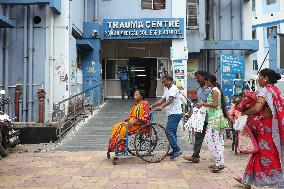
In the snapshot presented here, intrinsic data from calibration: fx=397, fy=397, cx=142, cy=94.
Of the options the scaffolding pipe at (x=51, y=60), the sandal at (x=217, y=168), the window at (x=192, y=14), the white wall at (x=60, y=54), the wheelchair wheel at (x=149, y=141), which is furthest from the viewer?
the window at (x=192, y=14)

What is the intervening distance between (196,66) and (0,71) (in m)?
11.0

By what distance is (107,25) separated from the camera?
18672mm

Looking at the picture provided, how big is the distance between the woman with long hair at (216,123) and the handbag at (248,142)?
1172 millimetres

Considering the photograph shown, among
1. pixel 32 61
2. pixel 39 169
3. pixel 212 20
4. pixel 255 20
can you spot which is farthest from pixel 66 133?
pixel 255 20

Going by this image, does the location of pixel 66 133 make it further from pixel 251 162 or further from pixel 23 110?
pixel 251 162

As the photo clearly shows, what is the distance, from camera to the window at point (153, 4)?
19375 mm

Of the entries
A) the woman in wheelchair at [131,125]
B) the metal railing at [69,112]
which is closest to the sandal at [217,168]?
the woman in wheelchair at [131,125]

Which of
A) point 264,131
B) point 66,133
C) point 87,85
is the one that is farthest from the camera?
point 87,85

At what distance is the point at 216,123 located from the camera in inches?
286

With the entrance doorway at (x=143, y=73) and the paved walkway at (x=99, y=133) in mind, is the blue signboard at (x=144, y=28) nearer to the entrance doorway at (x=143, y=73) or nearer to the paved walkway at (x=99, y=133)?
the entrance doorway at (x=143, y=73)

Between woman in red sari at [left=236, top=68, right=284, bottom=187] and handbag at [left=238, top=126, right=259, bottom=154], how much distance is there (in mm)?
59

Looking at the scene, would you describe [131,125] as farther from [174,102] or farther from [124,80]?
[124,80]

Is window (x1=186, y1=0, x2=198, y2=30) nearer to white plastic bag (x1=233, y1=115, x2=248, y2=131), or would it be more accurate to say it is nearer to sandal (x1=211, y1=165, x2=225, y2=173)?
sandal (x1=211, y1=165, x2=225, y2=173)

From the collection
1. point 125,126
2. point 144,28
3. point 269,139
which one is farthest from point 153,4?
point 269,139
